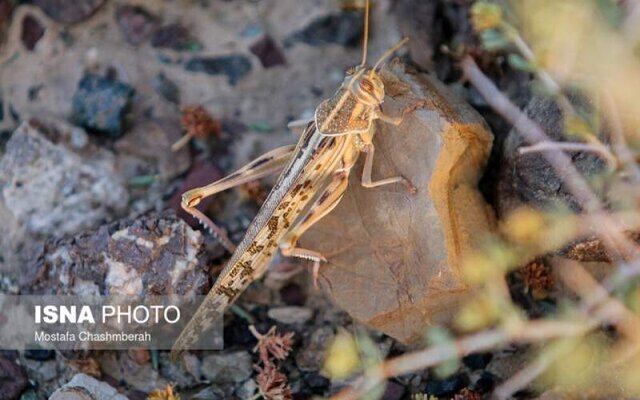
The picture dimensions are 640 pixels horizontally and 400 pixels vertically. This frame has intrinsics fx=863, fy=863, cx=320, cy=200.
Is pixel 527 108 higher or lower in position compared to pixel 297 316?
higher

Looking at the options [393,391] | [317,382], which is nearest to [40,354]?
[317,382]

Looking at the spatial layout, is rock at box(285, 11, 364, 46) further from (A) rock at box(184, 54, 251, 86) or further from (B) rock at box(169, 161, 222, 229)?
(B) rock at box(169, 161, 222, 229)

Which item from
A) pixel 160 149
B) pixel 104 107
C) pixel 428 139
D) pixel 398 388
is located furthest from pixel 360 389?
pixel 104 107

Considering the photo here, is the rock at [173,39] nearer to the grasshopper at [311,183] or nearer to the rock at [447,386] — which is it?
the grasshopper at [311,183]

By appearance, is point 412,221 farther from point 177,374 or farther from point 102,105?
point 102,105

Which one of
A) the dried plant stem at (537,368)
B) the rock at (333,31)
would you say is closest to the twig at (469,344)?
the dried plant stem at (537,368)

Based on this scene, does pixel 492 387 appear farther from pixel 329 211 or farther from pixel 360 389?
pixel 329 211
